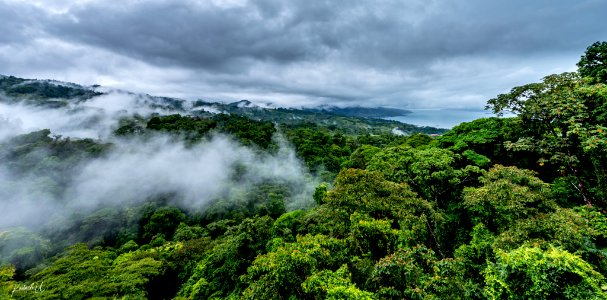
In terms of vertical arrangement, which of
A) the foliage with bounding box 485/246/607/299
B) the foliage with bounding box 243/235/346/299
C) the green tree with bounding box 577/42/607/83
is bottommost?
the foliage with bounding box 243/235/346/299

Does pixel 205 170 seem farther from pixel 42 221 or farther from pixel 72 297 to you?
pixel 72 297

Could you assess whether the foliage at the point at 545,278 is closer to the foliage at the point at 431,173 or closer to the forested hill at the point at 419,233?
the forested hill at the point at 419,233

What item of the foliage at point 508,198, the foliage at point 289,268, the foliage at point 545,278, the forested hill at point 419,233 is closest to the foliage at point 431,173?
the forested hill at point 419,233

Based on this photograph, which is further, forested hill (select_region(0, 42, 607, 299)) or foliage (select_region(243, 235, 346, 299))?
foliage (select_region(243, 235, 346, 299))

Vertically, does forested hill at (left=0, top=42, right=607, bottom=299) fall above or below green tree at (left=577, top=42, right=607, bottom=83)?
below

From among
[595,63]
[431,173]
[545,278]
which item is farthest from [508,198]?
[595,63]

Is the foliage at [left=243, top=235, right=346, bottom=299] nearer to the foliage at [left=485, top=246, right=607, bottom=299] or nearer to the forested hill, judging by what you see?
the forested hill

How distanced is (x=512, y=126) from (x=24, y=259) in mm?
58381

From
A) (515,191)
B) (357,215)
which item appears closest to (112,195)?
(357,215)

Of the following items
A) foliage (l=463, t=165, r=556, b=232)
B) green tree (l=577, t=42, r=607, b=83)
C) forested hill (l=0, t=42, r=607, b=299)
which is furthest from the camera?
green tree (l=577, t=42, r=607, b=83)

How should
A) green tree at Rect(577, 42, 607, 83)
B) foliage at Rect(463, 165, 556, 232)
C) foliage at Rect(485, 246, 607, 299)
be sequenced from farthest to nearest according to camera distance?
green tree at Rect(577, 42, 607, 83) < foliage at Rect(463, 165, 556, 232) < foliage at Rect(485, 246, 607, 299)

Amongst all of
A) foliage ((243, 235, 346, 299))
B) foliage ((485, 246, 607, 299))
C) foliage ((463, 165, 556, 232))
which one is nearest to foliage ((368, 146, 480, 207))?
foliage ((463, 165, 556, 232))

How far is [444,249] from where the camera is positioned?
1716 centimetres

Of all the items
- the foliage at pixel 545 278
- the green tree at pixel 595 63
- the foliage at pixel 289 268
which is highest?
the green tree at pixel 595 63
